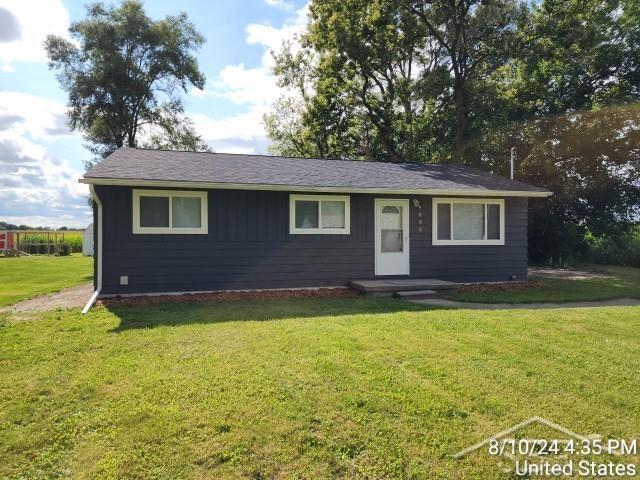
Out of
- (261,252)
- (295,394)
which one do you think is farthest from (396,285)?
(295,394)

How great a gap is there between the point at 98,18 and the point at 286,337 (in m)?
24.1

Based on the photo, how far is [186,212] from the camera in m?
8.70

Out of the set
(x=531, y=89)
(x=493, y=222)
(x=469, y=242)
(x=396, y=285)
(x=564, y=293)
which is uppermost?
(x=531, y=89)

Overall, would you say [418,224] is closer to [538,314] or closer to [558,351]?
[538,314]

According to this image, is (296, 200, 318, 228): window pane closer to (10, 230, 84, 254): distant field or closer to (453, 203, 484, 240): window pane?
(453, 203, 484, 240): window pane

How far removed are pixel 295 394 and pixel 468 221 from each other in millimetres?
8262

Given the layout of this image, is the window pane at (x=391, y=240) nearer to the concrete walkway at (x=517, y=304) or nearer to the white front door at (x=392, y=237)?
the white front door at (x=392, y=237)

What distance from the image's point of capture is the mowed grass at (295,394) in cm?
253

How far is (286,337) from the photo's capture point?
5.07 m

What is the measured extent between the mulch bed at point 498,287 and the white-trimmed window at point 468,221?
1.08m

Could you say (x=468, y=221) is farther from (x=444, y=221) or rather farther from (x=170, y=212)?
(x=170, y=212)

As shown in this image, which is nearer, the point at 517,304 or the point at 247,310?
the point at 247,310

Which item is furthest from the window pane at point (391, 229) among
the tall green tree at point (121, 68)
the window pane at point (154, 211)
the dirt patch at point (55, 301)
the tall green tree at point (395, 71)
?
the tall green tree at point (121, 68)

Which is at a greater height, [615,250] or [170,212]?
[170,212]
